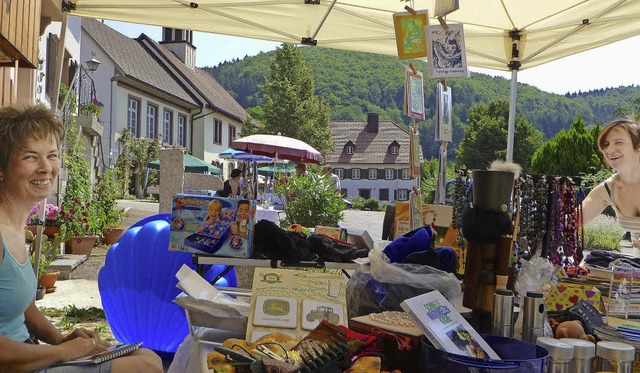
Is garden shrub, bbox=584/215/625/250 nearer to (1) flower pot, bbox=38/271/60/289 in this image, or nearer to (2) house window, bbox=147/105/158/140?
(1) flower pot, bbox=38/271/60/289

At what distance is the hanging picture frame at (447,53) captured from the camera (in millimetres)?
3584

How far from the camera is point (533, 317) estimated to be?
5.57ft

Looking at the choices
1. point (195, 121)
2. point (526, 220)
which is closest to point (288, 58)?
point (195, 121)

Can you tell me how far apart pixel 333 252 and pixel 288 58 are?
41.6 meters

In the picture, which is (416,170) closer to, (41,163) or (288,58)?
(41,163)

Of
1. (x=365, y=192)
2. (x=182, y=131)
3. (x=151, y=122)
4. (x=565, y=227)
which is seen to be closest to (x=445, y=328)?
(x=565, y=227)

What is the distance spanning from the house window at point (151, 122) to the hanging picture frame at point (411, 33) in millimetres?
28670

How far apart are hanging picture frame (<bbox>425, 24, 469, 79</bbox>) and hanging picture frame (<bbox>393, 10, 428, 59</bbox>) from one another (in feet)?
1.05

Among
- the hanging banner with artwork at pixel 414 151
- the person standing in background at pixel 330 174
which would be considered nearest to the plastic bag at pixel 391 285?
the hanging banner with artwork at pixel 414 151

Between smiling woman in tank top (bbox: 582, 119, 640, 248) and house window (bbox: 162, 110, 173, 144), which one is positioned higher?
house window (bbox: 162, 110, 173, 144)

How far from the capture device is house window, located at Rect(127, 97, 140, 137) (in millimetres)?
29312

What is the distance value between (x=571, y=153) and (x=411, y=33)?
24.7 meters

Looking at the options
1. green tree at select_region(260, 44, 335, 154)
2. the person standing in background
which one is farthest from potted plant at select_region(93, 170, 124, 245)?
green tree at select_region(260, 44, 335, 154)

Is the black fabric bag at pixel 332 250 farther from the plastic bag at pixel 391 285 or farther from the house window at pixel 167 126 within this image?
the house window at pixel 167 126
